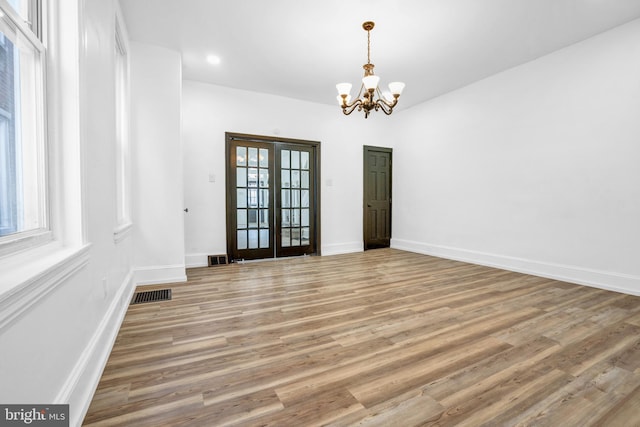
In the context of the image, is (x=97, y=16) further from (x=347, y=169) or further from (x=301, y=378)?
(x=347, y=169)

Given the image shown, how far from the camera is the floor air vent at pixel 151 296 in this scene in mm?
3017

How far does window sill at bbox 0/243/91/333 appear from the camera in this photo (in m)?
0.86

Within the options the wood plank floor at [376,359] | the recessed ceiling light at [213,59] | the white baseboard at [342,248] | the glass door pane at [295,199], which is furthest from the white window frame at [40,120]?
the white baseboard at [342,248]

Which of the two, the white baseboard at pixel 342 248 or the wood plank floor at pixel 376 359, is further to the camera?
the white baseboard at pixel 342 248

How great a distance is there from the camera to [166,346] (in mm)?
2080

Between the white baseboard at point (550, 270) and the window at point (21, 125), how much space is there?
5.26 meters

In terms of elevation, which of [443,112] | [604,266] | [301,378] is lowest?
[301,378]

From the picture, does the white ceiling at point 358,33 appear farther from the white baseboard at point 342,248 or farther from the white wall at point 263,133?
the white baseboard at point 342,248

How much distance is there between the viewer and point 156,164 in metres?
3.63

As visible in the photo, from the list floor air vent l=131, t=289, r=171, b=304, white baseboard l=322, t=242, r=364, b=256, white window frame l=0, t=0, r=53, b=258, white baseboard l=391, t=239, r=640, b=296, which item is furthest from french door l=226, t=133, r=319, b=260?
white window frame l=0, t=0, r=53, b=258

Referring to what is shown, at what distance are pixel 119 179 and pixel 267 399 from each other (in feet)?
8.90

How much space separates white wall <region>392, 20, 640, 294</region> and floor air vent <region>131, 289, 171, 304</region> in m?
4.66

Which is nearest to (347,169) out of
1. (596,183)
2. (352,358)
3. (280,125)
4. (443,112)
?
(280,125)

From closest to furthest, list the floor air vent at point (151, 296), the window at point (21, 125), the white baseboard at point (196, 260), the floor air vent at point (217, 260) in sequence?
the window at point (21, 125) → the floor air vent at point (151, 296) → the white baseboard at point (196, 260) → the floor air vent at point (217, 260)
